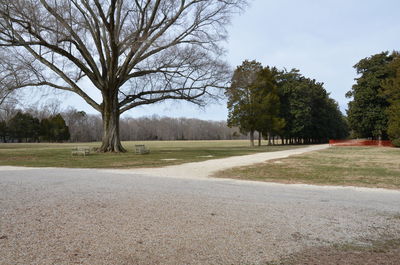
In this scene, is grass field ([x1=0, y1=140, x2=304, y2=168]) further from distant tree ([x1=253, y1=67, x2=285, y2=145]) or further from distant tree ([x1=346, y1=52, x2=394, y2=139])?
distant tree ([x1=346, y1=52, x2=394, y2=139])

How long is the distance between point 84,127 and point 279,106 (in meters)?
82.5

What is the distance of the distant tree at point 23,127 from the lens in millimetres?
75688

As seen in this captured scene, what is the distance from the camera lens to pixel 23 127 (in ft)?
254

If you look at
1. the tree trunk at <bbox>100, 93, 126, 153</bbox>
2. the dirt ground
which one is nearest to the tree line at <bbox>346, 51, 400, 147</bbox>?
the tree trunk at <bbox>100, 93, 126, 153</bbox>

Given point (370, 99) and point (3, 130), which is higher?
point (370, 99)

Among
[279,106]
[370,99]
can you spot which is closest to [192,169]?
[279,106]

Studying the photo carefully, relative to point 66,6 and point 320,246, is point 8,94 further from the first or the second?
point 320,246

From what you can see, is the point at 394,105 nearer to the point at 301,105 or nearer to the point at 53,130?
the point at 301,105

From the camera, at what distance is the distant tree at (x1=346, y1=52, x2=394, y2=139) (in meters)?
→ 41.1

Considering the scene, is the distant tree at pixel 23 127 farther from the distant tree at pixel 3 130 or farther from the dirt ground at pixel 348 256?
the dirt ground at pixel 348 256

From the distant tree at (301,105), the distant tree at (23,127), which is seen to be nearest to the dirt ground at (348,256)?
the distant tree at (301,105)

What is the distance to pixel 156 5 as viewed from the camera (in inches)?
890

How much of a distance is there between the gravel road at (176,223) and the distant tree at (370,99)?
38.1m

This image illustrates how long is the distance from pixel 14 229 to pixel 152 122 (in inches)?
5336
